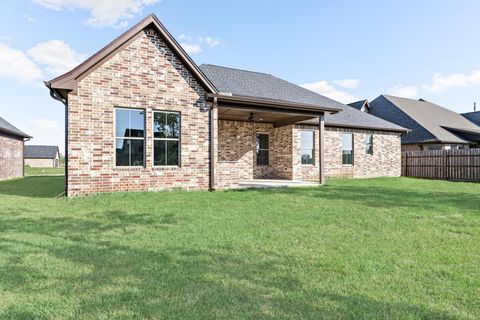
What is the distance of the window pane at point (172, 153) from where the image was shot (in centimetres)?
1009

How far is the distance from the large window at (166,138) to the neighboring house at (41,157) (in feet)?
213

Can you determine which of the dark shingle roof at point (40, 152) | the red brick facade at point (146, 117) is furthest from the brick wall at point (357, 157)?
the dark shingle roof at point (40, 152)

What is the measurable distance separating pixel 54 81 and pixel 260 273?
8332 millimetres

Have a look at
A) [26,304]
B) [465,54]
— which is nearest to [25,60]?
[26,304]

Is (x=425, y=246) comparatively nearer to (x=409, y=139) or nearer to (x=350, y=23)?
(x=350, y=23)

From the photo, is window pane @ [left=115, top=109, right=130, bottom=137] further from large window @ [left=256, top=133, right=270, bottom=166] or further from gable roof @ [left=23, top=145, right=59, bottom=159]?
gable roof @ [left=23, top=145, right=59, bottom=159]

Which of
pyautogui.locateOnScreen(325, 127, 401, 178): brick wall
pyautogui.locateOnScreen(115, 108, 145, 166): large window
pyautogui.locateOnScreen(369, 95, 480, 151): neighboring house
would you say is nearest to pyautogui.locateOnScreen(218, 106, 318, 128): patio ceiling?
pyautogui.locateOnScreen(325, 127, 401, 178): brick wall

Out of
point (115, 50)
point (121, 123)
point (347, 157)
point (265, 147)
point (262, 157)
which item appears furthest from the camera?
point (347, 157)

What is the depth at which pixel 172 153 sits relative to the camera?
10156 mm

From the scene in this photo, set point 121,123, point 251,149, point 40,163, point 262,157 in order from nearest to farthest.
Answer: point 121,123, point 251,149, point 262,157, point 40,163

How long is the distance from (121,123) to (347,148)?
43.0ft

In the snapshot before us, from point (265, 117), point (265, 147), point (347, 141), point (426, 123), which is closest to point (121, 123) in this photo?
point (265, 117)

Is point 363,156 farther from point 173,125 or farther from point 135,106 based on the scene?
point 135,106

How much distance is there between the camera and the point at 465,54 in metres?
13.9
